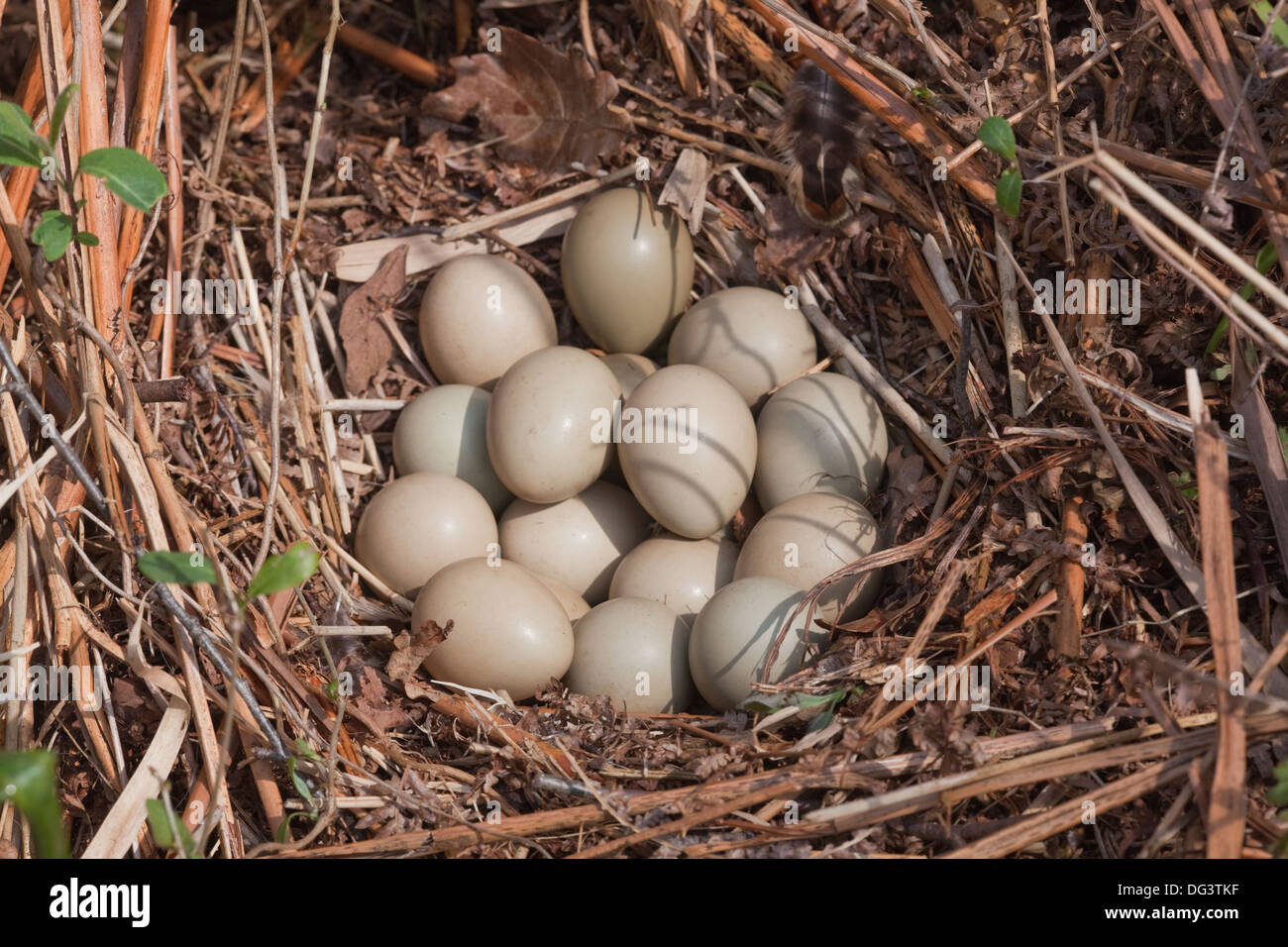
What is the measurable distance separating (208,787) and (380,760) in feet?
0.86

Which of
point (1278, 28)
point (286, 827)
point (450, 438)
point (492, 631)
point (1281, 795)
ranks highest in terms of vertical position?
point (1278, 28)

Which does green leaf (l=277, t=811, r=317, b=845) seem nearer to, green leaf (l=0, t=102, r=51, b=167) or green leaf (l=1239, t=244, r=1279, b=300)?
green leaf (l=0, t=102, r=51, b=167)

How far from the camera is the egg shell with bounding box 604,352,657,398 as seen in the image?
2.39 m

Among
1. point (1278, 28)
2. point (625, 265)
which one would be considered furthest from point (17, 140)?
point (1278, 28)

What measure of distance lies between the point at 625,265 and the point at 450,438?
21.2 inches

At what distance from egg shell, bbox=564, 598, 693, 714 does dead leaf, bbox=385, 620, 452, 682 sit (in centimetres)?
27

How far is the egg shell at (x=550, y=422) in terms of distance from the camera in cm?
215

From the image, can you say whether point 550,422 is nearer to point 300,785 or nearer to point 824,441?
point 824,441

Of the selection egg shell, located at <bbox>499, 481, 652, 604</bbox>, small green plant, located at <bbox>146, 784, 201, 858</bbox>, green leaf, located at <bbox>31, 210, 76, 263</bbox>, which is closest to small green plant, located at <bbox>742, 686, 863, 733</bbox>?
egg shell, located at <bbox>499, 481, 652, 604</bbox>

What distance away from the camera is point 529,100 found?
2639 mm

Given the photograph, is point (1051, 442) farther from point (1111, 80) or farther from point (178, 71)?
point (178, 71)

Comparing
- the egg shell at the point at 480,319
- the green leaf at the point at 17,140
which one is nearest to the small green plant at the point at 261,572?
the green leaf at the point at 17,140

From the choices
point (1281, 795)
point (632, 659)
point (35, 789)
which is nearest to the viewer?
point (35, 789)

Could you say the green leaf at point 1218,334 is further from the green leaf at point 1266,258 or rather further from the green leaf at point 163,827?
the green leaf at point 163,827
